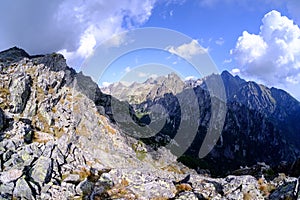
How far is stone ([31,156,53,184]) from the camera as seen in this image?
3888 cm

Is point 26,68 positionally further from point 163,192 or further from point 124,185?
point 163,192

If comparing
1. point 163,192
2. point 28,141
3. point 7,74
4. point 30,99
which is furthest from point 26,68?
point 163,192

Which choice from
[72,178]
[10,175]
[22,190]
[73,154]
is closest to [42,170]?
[10,175]

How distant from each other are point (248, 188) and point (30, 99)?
187 ft

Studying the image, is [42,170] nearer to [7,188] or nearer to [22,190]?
[22,190]

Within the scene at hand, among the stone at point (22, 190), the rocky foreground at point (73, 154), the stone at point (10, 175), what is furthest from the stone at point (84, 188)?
the stone at point (10, 175)

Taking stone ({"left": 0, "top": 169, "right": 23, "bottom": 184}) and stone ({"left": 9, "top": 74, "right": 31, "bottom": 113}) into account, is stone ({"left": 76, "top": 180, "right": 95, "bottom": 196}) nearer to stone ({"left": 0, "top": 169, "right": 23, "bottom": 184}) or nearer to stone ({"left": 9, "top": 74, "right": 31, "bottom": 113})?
stone ({"left": 0, "top": 169, "right": 23, "bottom": 184})

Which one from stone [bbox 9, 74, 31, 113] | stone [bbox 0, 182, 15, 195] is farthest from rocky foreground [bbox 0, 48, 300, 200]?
stone [bbox 0, 182, 15, 195]

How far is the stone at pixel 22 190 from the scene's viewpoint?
3541 cm

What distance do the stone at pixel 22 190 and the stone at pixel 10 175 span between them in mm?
1125

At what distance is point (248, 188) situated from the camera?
115 ft

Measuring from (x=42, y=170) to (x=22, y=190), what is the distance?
460 centimetres

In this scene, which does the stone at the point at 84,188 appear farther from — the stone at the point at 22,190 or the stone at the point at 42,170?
the stone at the point at 22,190

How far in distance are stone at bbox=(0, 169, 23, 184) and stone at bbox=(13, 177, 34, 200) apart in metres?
1.12
